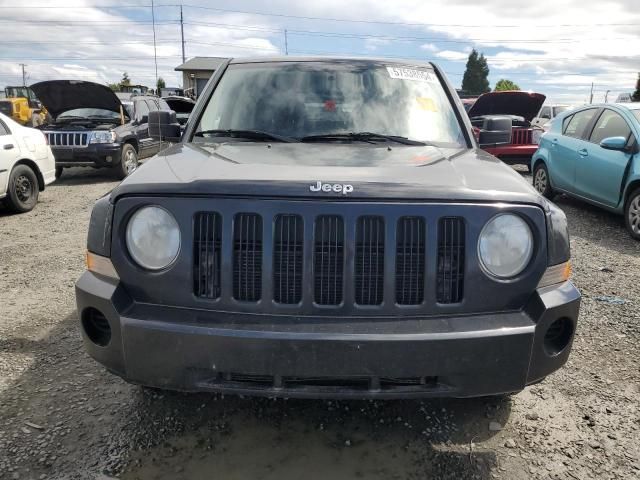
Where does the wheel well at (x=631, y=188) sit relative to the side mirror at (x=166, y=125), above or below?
below

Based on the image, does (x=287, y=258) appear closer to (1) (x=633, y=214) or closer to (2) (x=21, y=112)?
(1) (x=633, y=214)

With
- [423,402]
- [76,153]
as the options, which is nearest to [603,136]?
[423,402]

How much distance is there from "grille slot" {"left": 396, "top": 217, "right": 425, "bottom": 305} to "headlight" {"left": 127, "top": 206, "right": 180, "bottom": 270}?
0.89m

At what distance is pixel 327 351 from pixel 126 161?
1010cm

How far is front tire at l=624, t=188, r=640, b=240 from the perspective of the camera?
6.39 meters

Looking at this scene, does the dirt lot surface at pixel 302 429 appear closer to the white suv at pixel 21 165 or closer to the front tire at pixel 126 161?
the white suv at pixel 21 165

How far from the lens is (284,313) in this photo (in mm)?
2115

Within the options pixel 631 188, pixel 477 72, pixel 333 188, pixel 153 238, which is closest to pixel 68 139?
pixel 153 238

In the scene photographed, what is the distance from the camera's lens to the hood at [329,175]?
2111 millimetres

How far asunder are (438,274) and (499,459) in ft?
3.26

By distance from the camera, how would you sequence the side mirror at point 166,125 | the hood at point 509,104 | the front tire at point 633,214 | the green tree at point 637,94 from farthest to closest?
the green tree at point 637,94, the hood at point 509,104, the front tire at point 633,214, the side mirror at point 166,125

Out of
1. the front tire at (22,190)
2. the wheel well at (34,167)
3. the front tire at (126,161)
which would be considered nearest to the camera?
the front tire at (22,190)

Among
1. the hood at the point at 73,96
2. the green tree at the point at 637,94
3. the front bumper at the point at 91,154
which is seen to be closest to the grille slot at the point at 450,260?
the front bumper at the point at 91,154

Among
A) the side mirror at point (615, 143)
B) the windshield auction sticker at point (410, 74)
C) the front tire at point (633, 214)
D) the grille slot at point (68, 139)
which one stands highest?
the windshield auction sticker at point (410, 74)
